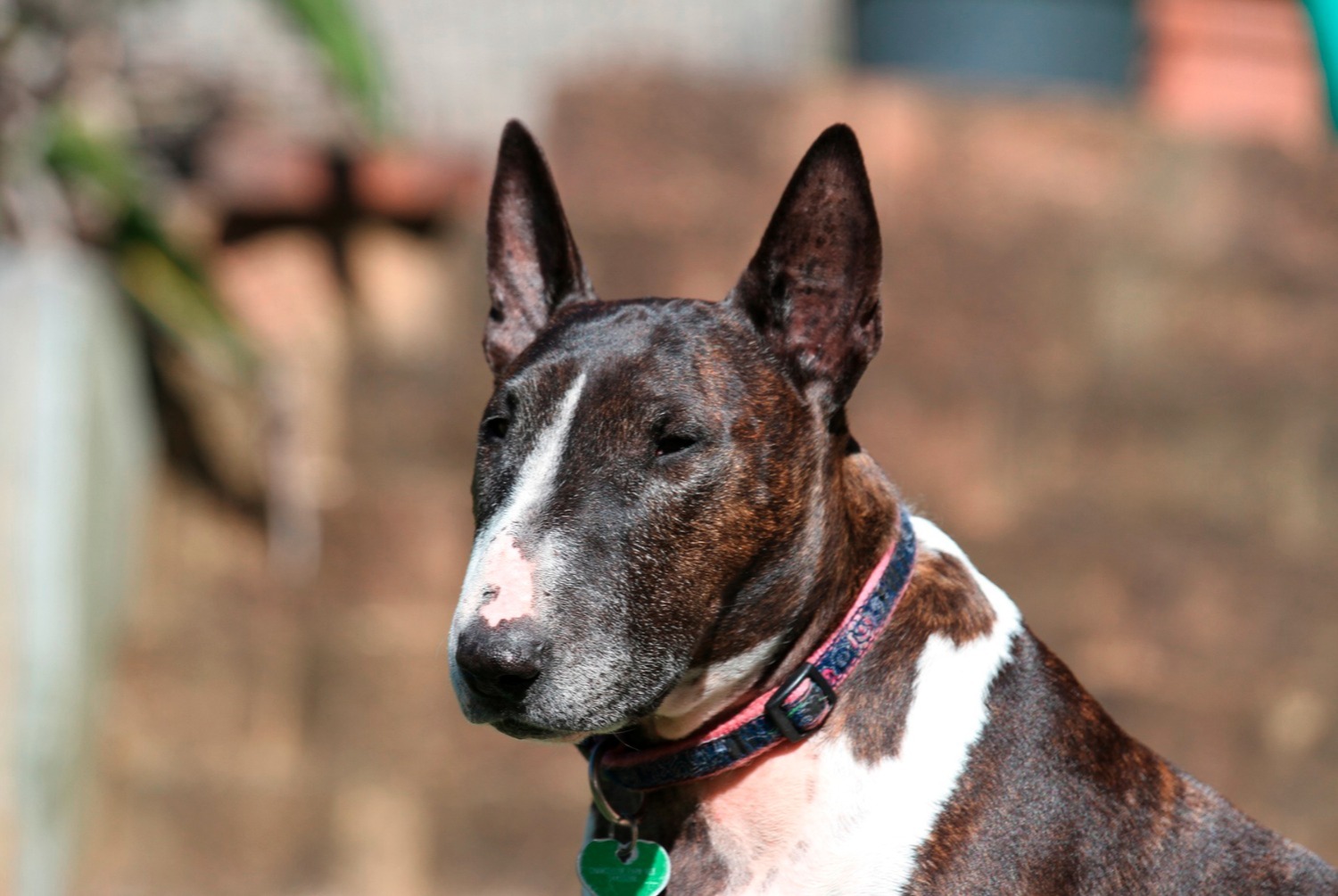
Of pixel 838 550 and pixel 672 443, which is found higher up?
pixel 672 443

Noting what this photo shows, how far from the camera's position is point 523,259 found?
A: 10.7ft

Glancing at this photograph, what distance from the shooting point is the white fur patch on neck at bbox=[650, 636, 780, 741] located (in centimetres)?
277

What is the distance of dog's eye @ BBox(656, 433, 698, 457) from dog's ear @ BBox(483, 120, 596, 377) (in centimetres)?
57

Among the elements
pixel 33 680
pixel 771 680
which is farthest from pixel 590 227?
pixel 771 680

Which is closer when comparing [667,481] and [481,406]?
[667,481]

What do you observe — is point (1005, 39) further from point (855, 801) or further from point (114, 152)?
point (855, 801)

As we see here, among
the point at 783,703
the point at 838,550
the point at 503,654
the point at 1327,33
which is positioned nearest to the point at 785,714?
the point at 783,703

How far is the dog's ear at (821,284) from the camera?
2.86 m

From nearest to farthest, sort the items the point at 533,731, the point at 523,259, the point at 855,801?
the point at 533,731
the point at 855,801
the point at 523,259

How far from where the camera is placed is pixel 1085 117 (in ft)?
21.6

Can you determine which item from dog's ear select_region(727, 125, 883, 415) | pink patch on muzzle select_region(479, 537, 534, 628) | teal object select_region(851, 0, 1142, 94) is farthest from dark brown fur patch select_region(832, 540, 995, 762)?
teal object select_region(851, 0, 1142, 94)

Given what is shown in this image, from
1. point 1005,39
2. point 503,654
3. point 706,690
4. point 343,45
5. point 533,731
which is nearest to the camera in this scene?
point 503,654

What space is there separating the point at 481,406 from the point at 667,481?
12.5 feet

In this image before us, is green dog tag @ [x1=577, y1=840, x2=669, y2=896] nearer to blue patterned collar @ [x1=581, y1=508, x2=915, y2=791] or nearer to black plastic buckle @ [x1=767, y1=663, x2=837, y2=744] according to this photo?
blue patterned collar @ [x1=581, y1=508, x2=915, y2=791]
